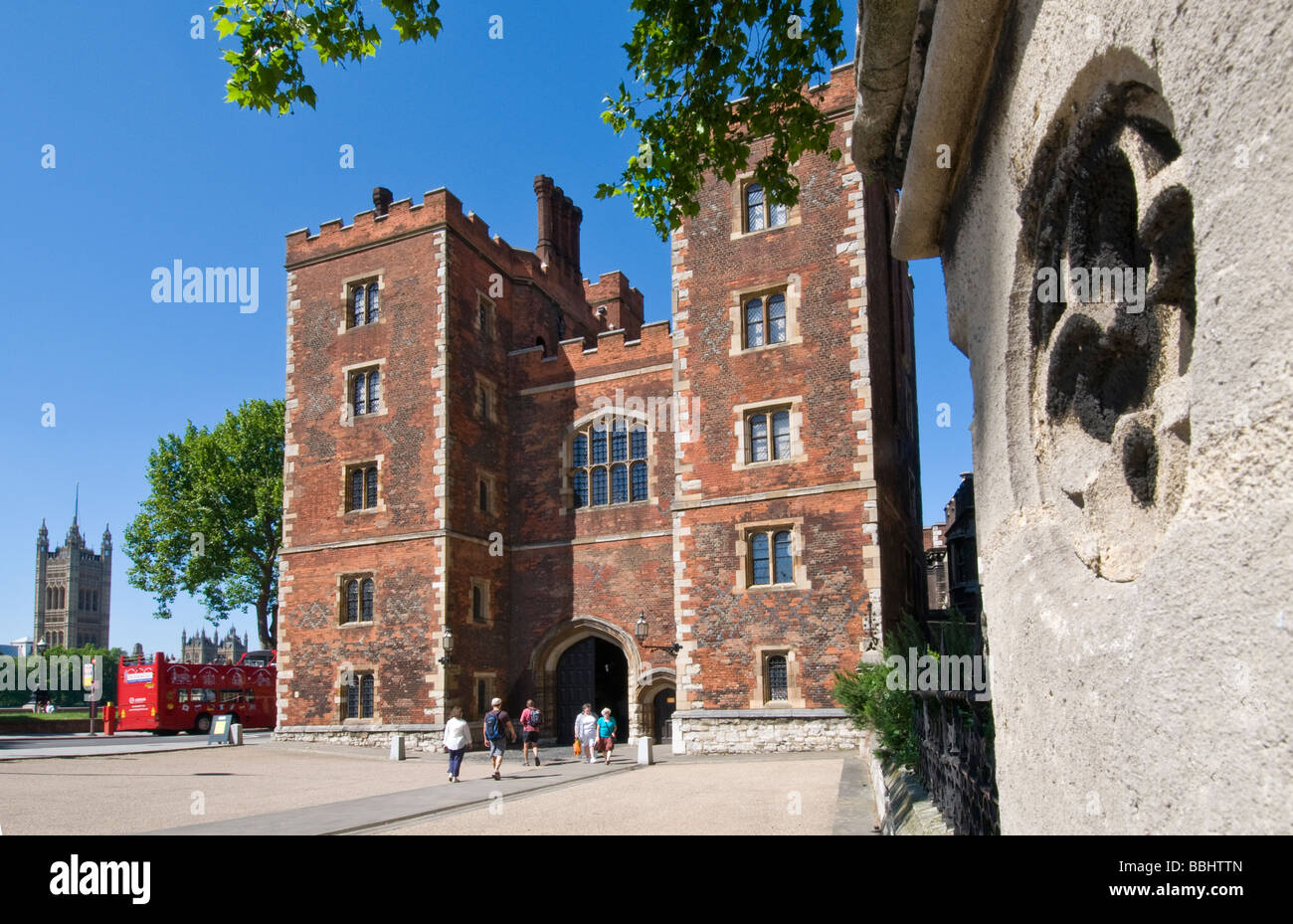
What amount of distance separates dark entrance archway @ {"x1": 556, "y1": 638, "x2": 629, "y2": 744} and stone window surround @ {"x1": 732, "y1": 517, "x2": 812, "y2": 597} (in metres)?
6.66

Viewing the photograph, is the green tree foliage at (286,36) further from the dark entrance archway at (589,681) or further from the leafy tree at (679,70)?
the dark entrance archway at (589,681)

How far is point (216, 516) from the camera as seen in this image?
44.1m

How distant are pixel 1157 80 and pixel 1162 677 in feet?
3.05

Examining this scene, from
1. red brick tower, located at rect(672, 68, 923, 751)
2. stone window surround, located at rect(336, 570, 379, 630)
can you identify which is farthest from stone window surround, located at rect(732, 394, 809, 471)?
stone window surround, located at rect(336, 570, 379, 630)

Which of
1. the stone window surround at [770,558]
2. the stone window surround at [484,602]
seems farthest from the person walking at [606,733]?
the stone window surround at [484,602]

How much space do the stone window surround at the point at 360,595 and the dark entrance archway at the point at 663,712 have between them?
8125 mm

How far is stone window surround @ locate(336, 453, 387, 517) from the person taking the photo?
91.8ft

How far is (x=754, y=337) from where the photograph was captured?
24828mm

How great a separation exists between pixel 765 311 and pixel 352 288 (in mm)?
13188

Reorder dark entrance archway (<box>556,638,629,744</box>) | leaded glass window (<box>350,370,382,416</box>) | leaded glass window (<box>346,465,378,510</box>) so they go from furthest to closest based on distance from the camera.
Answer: leaded glass window (<box>350,370,382,416</box>) → leaded glass window (<box>346,465,378,510</box>) → dark entrance archway (<box>556,638,629,744</box>)

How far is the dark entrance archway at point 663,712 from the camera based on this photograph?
2686 centimetres

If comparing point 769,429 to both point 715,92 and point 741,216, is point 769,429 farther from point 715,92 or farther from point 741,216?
point 715,92

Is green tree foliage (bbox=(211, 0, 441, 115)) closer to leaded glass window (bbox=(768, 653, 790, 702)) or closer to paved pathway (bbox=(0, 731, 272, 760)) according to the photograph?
leaded glass window (bbox=(768, 653, 790, 702))

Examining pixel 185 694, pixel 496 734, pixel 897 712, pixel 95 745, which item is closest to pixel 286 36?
pixel 897 712
